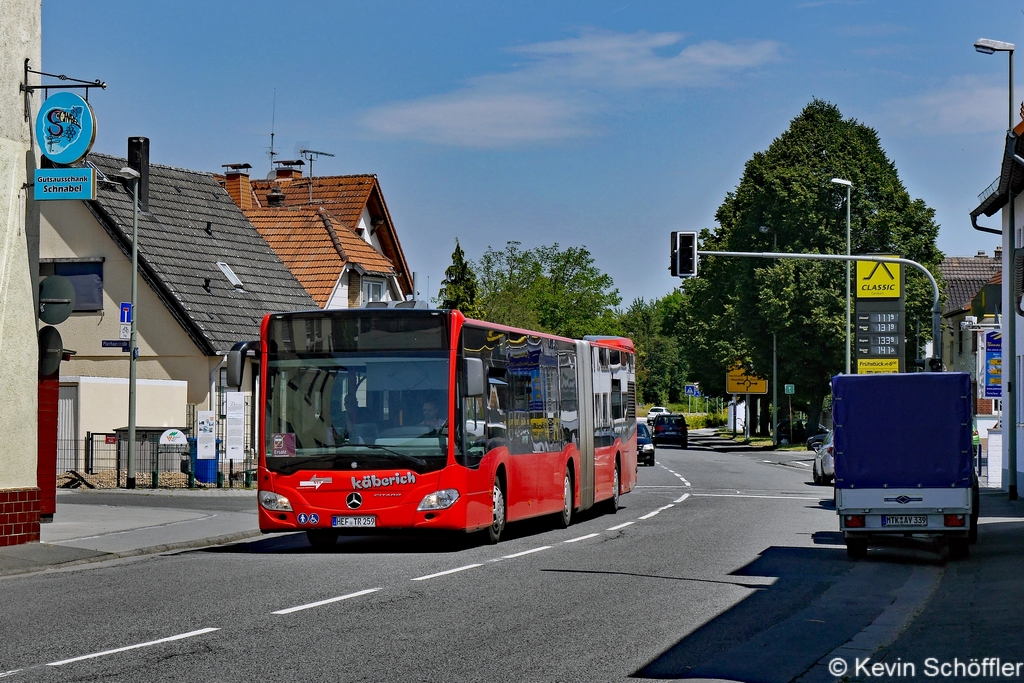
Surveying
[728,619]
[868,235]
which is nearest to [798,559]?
[728,619]

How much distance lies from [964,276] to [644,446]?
61.0 metres

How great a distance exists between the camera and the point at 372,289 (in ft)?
186

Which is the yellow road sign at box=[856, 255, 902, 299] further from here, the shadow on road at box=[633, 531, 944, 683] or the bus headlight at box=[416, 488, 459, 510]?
the bus headlight at box=[416, 488, 459, 510]

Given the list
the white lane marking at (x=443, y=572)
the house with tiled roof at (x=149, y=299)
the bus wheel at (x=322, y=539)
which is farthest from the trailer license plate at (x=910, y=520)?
the house with tiled roof at (x=149, y=299)

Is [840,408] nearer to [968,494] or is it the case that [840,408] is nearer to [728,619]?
[968,494]

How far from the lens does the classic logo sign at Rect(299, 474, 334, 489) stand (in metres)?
17.8

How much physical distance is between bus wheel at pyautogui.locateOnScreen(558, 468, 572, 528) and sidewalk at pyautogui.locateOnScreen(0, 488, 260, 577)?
488 centimetres

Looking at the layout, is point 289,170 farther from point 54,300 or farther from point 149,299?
point 54,300

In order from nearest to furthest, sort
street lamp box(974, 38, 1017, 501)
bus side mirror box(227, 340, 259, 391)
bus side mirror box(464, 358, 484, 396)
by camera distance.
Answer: bus side mirror box(227, 340, 259, 391), bus side mirror box(464, 358, 484, 396), street lamp box(974, 38, 1017, 501)

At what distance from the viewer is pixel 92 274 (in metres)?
43.8

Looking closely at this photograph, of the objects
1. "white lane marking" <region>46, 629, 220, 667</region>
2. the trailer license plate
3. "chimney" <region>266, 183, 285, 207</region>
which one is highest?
"chimney" <region>266, 183, 285, 207</region>

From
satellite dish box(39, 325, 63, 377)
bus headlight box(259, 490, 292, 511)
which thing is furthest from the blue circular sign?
bus headlight box(259, 490, 292, 511)

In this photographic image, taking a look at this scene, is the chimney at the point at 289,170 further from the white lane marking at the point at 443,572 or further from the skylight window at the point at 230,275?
the white lane marking at the point at 443,572

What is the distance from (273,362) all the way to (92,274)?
27431 millimetres
